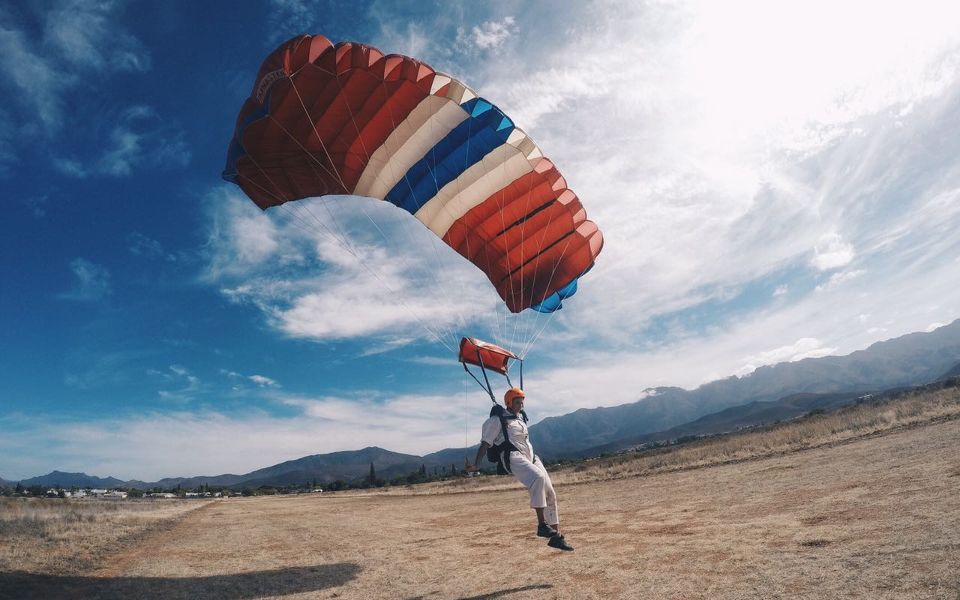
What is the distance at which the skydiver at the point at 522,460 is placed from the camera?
283 inches

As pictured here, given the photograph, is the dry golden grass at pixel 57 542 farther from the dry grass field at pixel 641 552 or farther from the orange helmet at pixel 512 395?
the orange helmet at pixel 512 395

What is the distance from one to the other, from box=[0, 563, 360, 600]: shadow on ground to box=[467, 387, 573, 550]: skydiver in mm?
2729

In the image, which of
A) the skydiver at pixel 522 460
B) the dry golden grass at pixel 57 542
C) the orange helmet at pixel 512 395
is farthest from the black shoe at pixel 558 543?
the dry golden grass at pixel 57 542

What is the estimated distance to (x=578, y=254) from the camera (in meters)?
12.8

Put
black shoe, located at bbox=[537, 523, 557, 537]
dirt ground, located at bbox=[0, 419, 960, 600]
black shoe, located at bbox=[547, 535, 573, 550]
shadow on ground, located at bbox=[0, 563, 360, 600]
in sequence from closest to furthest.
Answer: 1. dirt ground, located at bbox=[0, 419, 960, 600]
2. shadow on ground, located at bbox=[0, 563, 360, 600]
3. black shoe, located at bbox=[547, 535, 573, 550]
4. black shoe, located at bbox=[537, 523, 557, 537]

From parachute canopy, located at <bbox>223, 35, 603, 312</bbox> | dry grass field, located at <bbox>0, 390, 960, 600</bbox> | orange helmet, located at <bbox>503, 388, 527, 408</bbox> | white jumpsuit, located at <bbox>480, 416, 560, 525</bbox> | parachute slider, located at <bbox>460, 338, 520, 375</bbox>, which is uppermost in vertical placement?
parachute canopy, located at <bbox>223, 35, 603, 312</bbox>

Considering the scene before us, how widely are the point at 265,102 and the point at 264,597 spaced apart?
8.83m

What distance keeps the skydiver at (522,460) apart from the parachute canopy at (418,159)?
4.95 metres

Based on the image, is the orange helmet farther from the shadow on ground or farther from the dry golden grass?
the dry golden grass

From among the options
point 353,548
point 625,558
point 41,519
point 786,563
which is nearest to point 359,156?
point 353,548

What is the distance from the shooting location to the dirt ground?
A: 4.37m

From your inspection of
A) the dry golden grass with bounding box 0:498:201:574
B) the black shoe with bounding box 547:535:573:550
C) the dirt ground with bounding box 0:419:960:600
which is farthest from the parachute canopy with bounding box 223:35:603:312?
the dry golden grass with bounding box 0:498:201:574

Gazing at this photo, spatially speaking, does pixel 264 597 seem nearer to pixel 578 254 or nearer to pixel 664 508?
pixel 664 508

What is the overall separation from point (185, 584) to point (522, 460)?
17.6ft
